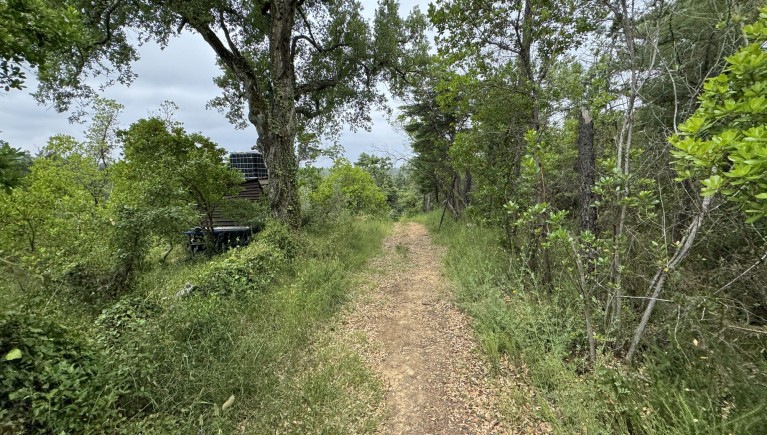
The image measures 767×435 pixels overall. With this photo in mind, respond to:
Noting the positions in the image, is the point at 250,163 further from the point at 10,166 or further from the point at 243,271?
the point at 10,166

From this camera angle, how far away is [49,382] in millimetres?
2131

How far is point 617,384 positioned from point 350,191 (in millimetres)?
14493

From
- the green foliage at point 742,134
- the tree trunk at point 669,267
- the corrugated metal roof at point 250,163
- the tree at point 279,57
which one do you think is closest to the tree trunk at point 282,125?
the tree at point 279,57

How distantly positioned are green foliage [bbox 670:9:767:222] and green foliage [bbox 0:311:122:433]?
13.7ft

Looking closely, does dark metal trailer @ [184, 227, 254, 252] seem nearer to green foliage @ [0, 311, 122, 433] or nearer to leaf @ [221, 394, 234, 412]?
green foliage @ [0, 311, 122, 433]

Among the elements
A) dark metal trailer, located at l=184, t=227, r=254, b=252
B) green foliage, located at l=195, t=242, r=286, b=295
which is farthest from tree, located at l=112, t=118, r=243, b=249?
green foliage, located at l=195, t=242, r=286, b=295

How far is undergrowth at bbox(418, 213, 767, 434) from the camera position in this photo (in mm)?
1900

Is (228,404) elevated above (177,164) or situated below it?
below

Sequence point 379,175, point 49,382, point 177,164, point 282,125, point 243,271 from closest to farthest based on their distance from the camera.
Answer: point 49,382 → point 243,271 → point 282,125 → point 177,164 → point 379,175

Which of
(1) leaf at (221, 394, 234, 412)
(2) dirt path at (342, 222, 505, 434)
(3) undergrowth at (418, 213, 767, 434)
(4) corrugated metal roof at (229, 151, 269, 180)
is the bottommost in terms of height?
(2) dirt path at (342, 222, 505, 434)

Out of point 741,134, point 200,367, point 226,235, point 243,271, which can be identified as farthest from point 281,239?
point 226,235

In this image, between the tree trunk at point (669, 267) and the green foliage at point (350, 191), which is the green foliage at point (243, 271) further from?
the green foliage at point (350, 191)

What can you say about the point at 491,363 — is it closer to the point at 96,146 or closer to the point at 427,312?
the point at 427,312

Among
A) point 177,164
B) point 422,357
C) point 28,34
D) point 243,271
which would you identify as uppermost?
point 28,34
